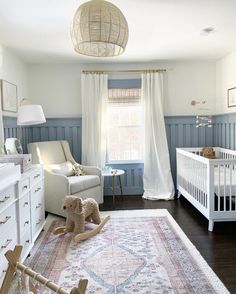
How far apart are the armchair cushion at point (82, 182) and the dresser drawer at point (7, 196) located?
1411mm

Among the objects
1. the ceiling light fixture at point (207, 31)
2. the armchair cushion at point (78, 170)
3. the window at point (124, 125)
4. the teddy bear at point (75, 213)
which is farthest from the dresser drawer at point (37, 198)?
the ceiling light fixture at point (207, 31)

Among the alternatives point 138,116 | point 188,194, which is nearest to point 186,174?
point 188,194

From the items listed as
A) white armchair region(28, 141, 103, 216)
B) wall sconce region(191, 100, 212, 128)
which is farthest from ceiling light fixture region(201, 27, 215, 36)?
white armchair region(28, 141, 103, 216)

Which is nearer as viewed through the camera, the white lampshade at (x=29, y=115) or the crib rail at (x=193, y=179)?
the crib rail at (x=193, y=179)

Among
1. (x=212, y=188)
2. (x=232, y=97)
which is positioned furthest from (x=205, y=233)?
(x=232, y=97)

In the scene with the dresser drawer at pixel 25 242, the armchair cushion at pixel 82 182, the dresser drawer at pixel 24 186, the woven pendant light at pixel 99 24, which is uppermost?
the woven pendant light at pixel 99 24

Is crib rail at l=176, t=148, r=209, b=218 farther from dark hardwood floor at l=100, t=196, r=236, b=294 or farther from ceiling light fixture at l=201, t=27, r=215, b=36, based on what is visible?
ceiling light fixture at l=201, t=27, r=215, b=36

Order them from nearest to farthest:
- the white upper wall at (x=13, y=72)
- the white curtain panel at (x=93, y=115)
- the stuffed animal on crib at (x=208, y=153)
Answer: the white upper wall at (x=13, y=72) → the stuffed animal on crib at (x=208, y=153) → the white curtain panel at (x=93, y=115)

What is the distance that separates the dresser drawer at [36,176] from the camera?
2.74 meters

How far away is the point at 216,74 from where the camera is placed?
473 centimetres

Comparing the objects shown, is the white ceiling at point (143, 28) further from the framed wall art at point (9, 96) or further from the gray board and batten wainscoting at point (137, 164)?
the gray board and batten wainscoting at point (137, 164)

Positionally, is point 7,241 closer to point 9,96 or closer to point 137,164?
point 9,96

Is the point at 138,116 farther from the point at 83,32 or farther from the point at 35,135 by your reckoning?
the point at 83,32

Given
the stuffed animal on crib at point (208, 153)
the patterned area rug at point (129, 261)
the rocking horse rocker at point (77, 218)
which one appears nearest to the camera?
the patterned area rug at point (129, 261)
